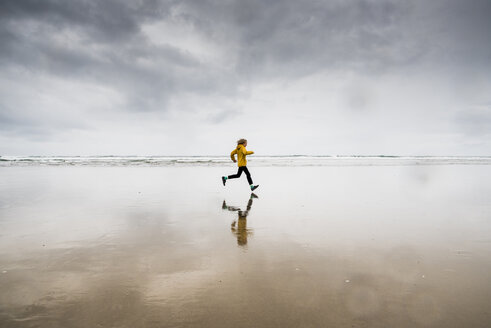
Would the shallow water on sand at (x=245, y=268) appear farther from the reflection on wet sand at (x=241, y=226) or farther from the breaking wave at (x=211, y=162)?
the breaking wave at (x=211, y=162)

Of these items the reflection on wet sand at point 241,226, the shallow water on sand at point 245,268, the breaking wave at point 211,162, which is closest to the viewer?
the shallow water on sand at point 245,268

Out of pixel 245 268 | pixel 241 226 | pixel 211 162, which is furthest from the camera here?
pixel 211 162

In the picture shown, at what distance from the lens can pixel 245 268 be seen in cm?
362

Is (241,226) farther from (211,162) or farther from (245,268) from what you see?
(211,162)

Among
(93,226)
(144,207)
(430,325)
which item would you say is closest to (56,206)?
(144,207)

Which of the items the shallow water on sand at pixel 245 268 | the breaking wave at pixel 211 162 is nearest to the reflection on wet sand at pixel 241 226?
the shallow water on sand at pixel 245 268

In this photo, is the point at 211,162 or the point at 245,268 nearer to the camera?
the point at 245,268

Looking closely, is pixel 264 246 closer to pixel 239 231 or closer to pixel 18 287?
pixel 239 231

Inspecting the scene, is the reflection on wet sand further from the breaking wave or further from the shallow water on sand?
the breaking wave

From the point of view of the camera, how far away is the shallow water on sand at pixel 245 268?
2596 millimetres

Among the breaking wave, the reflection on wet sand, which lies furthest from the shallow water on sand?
the breaking wave

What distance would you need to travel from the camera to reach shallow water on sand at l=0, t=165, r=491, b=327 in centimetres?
260

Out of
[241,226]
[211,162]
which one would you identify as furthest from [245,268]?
[211,162]

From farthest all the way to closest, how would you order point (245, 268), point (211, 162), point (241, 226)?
point (211, 162)
point (241, 226)
point (245, 268)
